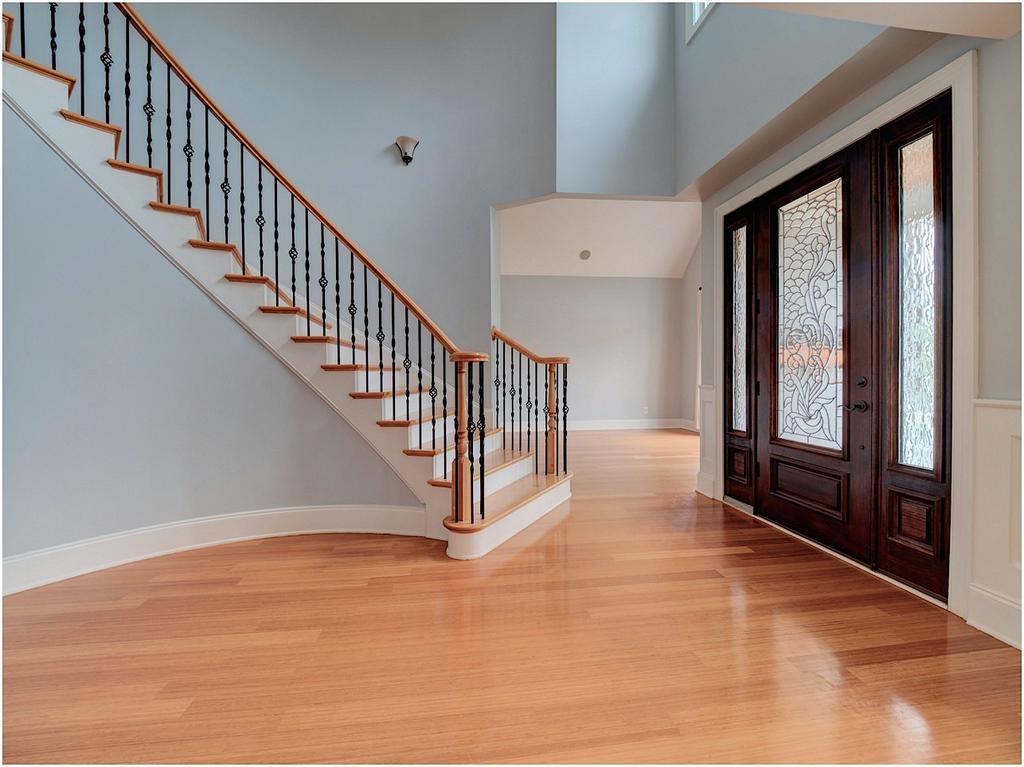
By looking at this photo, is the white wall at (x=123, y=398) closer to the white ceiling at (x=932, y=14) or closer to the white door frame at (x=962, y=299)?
the white door frame at (x=962, y=299)

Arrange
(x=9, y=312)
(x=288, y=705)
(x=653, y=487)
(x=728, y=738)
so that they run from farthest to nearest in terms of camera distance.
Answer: (x=653, y=487) < (x=9, y=312) < (x=288, y=705) < (x=728, y=738)

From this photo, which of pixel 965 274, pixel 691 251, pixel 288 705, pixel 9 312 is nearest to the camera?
pixel 288 705

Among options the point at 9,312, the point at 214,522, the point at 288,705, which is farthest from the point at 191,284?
the point at 288,705

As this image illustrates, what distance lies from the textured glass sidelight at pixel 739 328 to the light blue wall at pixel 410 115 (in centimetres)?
167

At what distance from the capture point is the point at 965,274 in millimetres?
2158

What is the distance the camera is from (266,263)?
4.36 metres

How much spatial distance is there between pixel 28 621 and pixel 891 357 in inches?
163

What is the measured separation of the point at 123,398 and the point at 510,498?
239 cm

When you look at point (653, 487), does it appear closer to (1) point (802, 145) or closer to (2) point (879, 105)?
(1) point (802, 145)

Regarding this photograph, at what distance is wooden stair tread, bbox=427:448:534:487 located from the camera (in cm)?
326

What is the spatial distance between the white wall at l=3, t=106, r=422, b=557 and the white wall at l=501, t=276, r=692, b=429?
602 cm

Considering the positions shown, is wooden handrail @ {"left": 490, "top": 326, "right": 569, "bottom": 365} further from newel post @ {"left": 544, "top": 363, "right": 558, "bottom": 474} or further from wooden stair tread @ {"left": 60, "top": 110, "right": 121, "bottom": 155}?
wooden stair tread @ {"left": 60, "top": 110, "right": 121, "bottom": 155}

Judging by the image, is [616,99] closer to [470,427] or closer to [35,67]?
[470,427]

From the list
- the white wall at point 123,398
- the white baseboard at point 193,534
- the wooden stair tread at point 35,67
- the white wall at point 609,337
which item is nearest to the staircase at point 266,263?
the wooden stair tread at point 35,67
